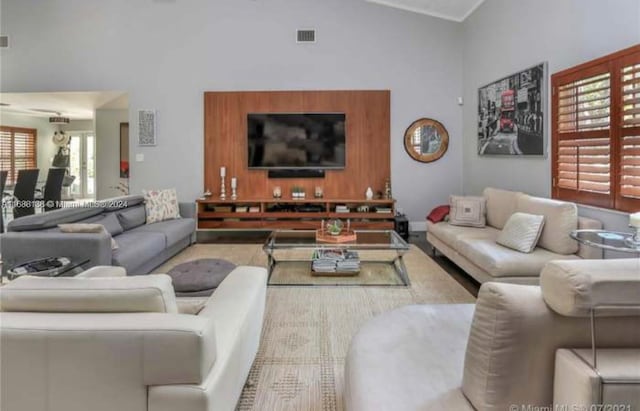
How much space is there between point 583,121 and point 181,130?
18.1 feet

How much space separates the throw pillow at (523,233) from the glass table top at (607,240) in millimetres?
451

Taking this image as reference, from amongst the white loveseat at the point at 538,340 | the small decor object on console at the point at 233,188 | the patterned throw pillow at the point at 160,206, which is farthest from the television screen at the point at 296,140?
the white loveseat at the point at 538,340

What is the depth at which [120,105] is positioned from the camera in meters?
8.02

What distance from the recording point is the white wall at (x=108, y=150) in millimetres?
8508

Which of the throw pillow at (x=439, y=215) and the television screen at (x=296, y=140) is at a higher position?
the television screen at (x=296, y=140)

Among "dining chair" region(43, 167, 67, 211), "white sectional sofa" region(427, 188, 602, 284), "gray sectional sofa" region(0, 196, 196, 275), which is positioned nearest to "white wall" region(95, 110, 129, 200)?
"dining chair" region(43, 167, 67, 211)

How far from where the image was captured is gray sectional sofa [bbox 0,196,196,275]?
3469 millimetres

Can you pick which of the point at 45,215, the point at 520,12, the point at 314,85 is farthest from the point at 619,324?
the point at 314,85

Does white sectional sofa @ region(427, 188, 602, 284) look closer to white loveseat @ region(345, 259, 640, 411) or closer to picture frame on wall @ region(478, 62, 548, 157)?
picture frame on wall @ region(478, 62, 548, 157)

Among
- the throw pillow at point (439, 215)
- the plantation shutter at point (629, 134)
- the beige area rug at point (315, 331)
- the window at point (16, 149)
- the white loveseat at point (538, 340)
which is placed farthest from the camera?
the window at point (16, 149)

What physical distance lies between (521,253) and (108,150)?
8.20 m

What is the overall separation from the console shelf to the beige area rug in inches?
54.7

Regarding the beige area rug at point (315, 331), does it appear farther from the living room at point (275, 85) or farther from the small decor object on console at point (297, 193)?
the small decor object on console at point (297, 193)

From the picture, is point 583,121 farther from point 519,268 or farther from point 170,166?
point 170,166
